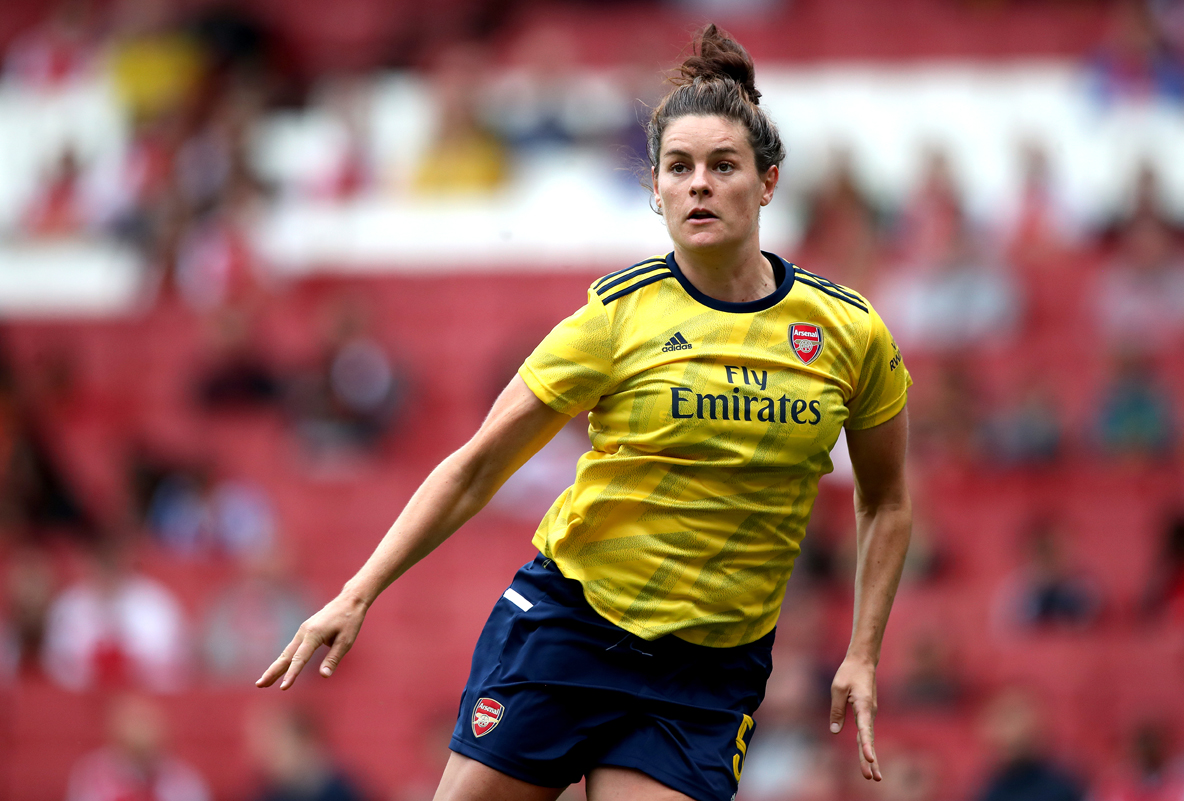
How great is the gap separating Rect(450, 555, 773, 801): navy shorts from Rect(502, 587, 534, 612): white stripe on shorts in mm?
54

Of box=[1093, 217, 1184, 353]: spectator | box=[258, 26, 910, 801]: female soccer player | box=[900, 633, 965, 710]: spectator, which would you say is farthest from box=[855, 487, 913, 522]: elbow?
box=[1093, 217, 1184, 353]: spectator

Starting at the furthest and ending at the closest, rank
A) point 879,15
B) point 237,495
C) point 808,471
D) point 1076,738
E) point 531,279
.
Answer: point 879,15 < point 531,279 < point 237,495 < point 1076,738 < point 808,471

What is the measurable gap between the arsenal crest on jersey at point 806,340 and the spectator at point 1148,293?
310 inches

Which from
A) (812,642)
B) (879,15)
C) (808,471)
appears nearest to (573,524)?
(808,471)

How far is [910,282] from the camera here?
38.4ft

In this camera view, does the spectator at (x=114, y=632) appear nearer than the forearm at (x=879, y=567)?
No

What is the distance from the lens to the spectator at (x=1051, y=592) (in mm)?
A: 9422

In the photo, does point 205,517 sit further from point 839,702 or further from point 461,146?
point 839,702

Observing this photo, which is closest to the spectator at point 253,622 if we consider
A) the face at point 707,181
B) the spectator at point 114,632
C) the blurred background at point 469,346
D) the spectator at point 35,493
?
the blurred background at point 469,346

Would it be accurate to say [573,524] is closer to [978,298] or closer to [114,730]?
[114,730]

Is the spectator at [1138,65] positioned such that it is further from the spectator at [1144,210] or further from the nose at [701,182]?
the nose at [701,182]

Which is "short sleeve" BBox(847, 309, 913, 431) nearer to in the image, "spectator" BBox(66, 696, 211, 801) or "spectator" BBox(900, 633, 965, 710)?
"spectator" BBox(900, 633, 965, 710)

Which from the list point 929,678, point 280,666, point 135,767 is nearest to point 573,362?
point 280,666

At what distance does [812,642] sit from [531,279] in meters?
5.14
